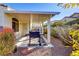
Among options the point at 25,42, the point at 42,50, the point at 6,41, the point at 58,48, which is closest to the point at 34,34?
the point at 25,42

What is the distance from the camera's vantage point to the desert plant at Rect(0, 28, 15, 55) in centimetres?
1066

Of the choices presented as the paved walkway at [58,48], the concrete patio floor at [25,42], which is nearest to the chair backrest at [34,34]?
the concrete patio floor at [25,42]

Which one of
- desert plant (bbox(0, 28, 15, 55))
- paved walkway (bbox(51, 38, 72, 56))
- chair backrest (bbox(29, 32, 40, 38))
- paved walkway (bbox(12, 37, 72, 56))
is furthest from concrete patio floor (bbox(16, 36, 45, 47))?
paved walkway (bbox(51, 38, 72, 56))

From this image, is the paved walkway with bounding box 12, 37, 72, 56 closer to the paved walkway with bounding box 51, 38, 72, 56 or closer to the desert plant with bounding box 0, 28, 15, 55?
the paved walkway with bounding box 51, 38, 72, 56

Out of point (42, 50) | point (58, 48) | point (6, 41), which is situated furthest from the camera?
point (58, 48)

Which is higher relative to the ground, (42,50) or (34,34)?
(34,34)

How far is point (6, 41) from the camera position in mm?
10930

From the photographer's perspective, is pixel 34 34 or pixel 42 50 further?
pixel 34 34

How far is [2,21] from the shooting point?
38.9 feet

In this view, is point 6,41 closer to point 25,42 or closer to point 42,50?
point 25,42

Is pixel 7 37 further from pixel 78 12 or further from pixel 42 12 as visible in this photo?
pixel 78 12

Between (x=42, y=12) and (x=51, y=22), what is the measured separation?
1079 mm

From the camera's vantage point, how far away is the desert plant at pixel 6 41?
10.7 m

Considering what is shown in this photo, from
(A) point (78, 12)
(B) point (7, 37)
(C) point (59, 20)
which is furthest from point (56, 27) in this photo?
(B) point (7, 37)
